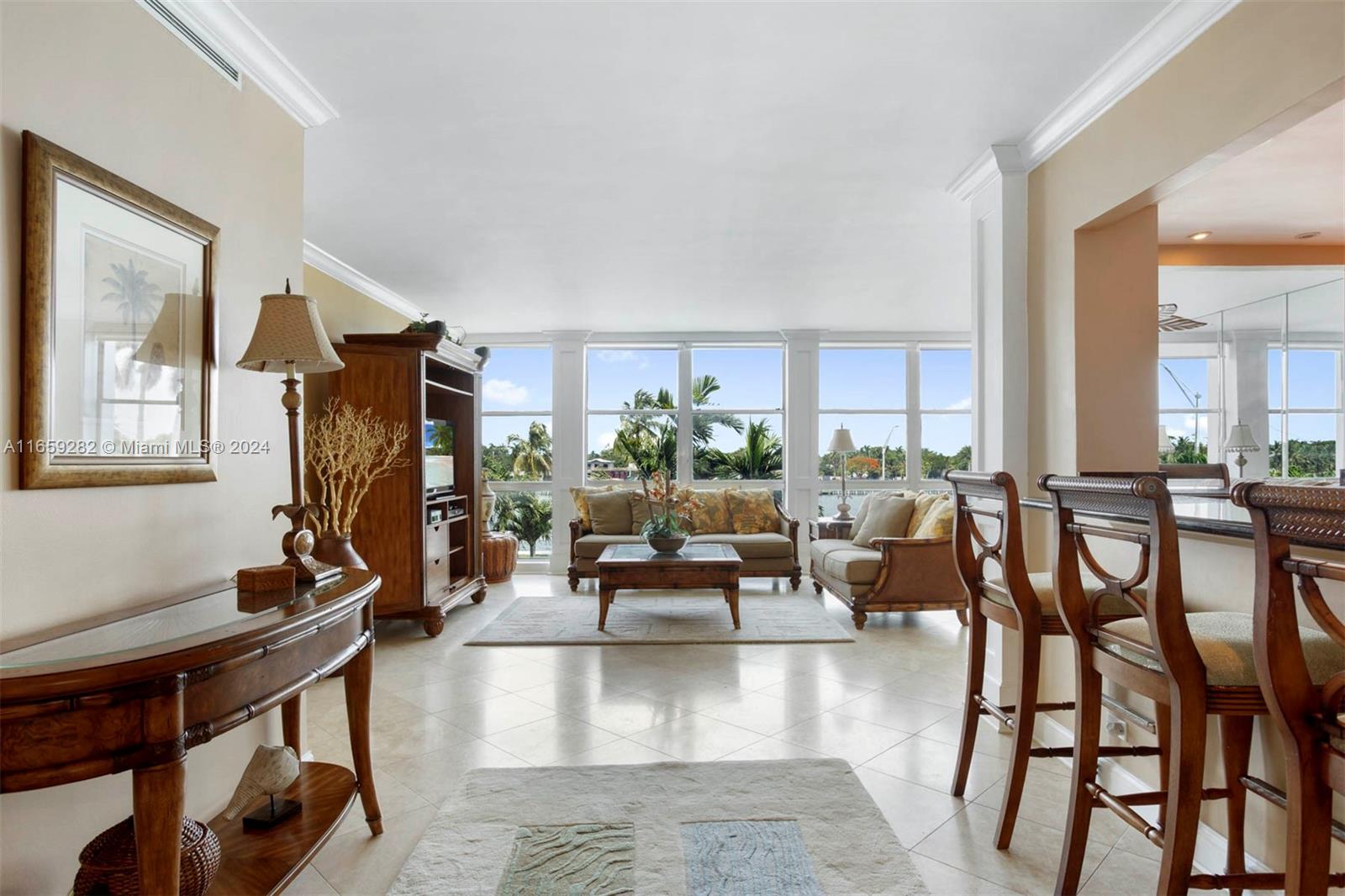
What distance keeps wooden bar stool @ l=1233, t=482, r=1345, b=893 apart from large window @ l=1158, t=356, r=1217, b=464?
20.4ft

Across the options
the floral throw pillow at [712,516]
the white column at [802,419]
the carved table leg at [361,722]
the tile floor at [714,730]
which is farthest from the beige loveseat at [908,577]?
the carved table leg at [361,722]

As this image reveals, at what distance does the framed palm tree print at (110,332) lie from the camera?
1.50 m

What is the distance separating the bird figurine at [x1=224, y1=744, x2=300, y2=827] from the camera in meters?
1.89

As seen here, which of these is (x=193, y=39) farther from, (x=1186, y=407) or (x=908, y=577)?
(x=1186, y=407)

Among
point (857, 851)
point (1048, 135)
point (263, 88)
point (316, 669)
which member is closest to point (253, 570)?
point (316, 669)

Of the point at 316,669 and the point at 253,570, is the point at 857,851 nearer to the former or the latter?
the point at 316,669

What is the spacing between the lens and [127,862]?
1476mm

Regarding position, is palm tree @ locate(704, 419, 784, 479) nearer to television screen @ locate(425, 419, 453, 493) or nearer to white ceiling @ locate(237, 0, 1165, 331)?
white ceiling @ locate(237, 0, 1165, 331)

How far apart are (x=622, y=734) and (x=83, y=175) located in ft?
8.53

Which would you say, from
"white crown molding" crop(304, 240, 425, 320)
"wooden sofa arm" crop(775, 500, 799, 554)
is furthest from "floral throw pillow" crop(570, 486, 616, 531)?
"white crown molding" crop(304, 240, 425, 320)

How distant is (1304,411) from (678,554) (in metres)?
4.66

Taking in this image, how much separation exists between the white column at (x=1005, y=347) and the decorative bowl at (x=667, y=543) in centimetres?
249

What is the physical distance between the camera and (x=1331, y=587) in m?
1.60

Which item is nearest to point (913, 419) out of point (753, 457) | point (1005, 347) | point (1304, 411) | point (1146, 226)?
point (753, 457)
